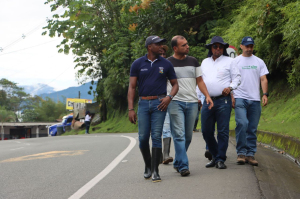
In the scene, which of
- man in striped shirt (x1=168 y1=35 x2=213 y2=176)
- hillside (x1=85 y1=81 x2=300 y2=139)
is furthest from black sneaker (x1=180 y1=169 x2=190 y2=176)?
hillside (x1=85 y1=81 x2=300 y2=139)

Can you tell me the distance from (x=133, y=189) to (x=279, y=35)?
10.6 m

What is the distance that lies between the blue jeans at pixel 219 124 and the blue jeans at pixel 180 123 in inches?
18.4

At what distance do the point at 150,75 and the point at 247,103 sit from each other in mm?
2104

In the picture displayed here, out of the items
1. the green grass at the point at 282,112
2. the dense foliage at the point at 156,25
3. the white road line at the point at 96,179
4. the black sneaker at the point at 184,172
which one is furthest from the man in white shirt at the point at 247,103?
the dense foliage at the point at 156,25

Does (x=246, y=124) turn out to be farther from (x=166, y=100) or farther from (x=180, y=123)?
(x=166, y=100)

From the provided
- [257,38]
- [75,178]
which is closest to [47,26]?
[257,38]

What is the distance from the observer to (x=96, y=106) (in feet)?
179

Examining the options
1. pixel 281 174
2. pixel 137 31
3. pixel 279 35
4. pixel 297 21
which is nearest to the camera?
pixel 281 174

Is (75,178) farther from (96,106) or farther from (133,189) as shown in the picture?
(96,106)

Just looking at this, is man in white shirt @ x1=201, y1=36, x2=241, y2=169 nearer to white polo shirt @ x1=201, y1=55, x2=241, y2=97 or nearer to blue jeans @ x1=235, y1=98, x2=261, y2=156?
white polo shirt @ x1=201, y1=55, x2=241, y2=97

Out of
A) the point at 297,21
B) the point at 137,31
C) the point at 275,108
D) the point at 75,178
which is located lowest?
the point at 75,178

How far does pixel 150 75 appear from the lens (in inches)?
227

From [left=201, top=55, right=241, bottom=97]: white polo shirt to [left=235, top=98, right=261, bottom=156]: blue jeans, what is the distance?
1.77 ft

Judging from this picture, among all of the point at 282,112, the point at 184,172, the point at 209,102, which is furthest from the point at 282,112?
the point at 184,172
